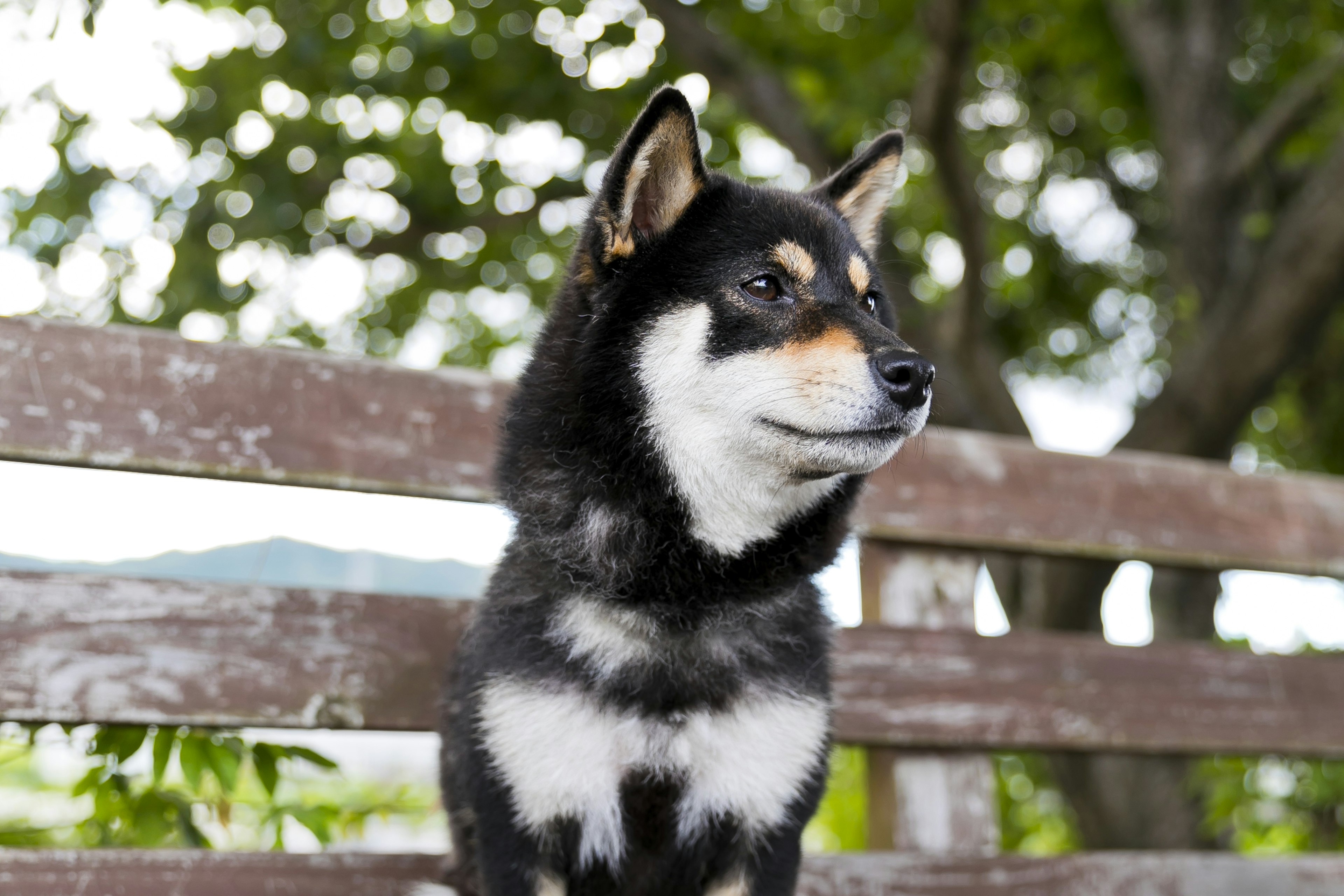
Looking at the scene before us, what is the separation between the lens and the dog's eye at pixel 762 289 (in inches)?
77.9

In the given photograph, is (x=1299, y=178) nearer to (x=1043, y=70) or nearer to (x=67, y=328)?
(x=1043, y=70)

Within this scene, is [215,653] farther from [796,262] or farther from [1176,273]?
[1176,273]

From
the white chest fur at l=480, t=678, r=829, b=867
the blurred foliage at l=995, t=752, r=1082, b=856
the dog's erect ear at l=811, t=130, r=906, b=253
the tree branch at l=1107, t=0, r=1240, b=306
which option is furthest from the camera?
the blurred foliage at l=995, t=752, r=1082, b=856

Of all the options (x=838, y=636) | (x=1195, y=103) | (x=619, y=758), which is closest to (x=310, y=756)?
(x=619, y=758)

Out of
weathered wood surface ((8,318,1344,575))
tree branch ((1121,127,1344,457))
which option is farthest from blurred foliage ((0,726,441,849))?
tree branch ((1121,127,1344,457))

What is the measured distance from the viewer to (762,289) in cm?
199

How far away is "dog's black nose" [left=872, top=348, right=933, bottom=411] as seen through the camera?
5.85 ft

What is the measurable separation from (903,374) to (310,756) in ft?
4.84

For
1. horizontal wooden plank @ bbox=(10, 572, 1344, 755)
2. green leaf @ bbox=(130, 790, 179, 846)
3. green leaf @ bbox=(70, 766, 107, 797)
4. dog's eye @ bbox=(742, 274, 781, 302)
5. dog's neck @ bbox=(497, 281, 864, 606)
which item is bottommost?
green leaf @ bbox=(130, 790, 179, 846)

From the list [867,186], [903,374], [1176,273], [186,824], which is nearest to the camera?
[903,374]

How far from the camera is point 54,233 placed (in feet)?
16.2

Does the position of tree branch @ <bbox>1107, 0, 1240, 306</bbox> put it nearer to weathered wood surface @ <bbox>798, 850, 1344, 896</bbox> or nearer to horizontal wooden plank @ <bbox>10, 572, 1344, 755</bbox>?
horizontal wooden plank @ <bbox>10, 572, 1344, 755</bbox>

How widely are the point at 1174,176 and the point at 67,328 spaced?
554 centimetres

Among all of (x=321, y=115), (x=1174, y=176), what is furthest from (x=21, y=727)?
(x=1174, y=176)
